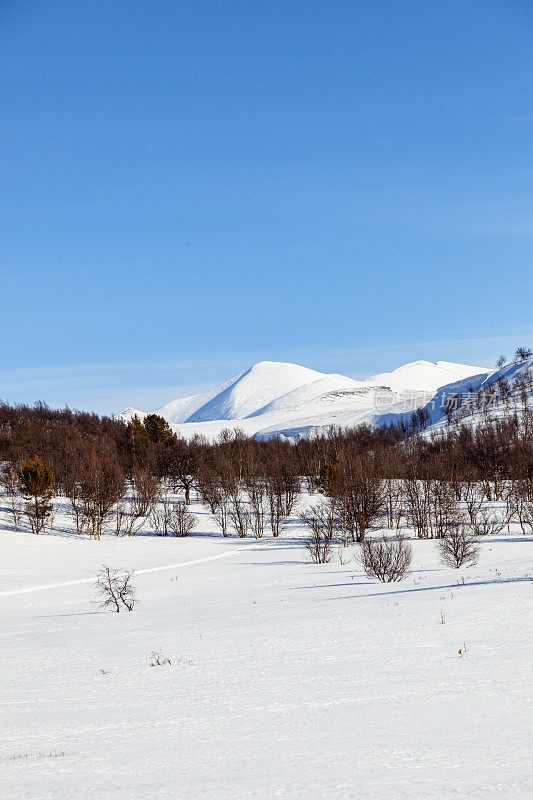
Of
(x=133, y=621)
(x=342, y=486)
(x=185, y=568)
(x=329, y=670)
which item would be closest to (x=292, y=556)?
(x=185, y=568)

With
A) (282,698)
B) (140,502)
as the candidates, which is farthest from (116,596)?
(140,502)

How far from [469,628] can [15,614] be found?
18.0 meters

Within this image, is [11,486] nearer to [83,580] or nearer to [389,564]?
[83,580]

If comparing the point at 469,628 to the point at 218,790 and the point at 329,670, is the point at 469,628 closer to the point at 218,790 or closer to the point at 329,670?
the point at 329,670

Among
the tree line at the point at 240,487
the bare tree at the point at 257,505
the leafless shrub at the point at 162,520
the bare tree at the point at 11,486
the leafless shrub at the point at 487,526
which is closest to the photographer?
the leafless shrub at the point at 487,526

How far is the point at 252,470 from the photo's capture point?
7231 cm

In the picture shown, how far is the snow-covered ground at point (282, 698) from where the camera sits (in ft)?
17.4

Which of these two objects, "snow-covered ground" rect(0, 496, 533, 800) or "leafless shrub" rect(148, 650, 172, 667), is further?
"leafless shrub" rect(148, 650, 172, 667)

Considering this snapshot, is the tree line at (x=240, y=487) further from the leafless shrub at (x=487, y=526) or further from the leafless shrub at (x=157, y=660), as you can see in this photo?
the leafless shrub at (x=157, y=660)

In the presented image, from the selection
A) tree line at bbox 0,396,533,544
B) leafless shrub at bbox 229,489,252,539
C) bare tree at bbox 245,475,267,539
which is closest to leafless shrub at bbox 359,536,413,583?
tree line at bbox 0,396,533,544

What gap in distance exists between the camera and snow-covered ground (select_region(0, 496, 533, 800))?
17.4 feet

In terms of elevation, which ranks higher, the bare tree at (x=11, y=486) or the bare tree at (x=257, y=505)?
the bare tree at (x=11, y=486)

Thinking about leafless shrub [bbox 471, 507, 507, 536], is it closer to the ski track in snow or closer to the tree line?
the tree line

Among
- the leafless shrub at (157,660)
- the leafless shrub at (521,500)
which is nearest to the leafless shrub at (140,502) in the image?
the leafless shrub at (521,500)
